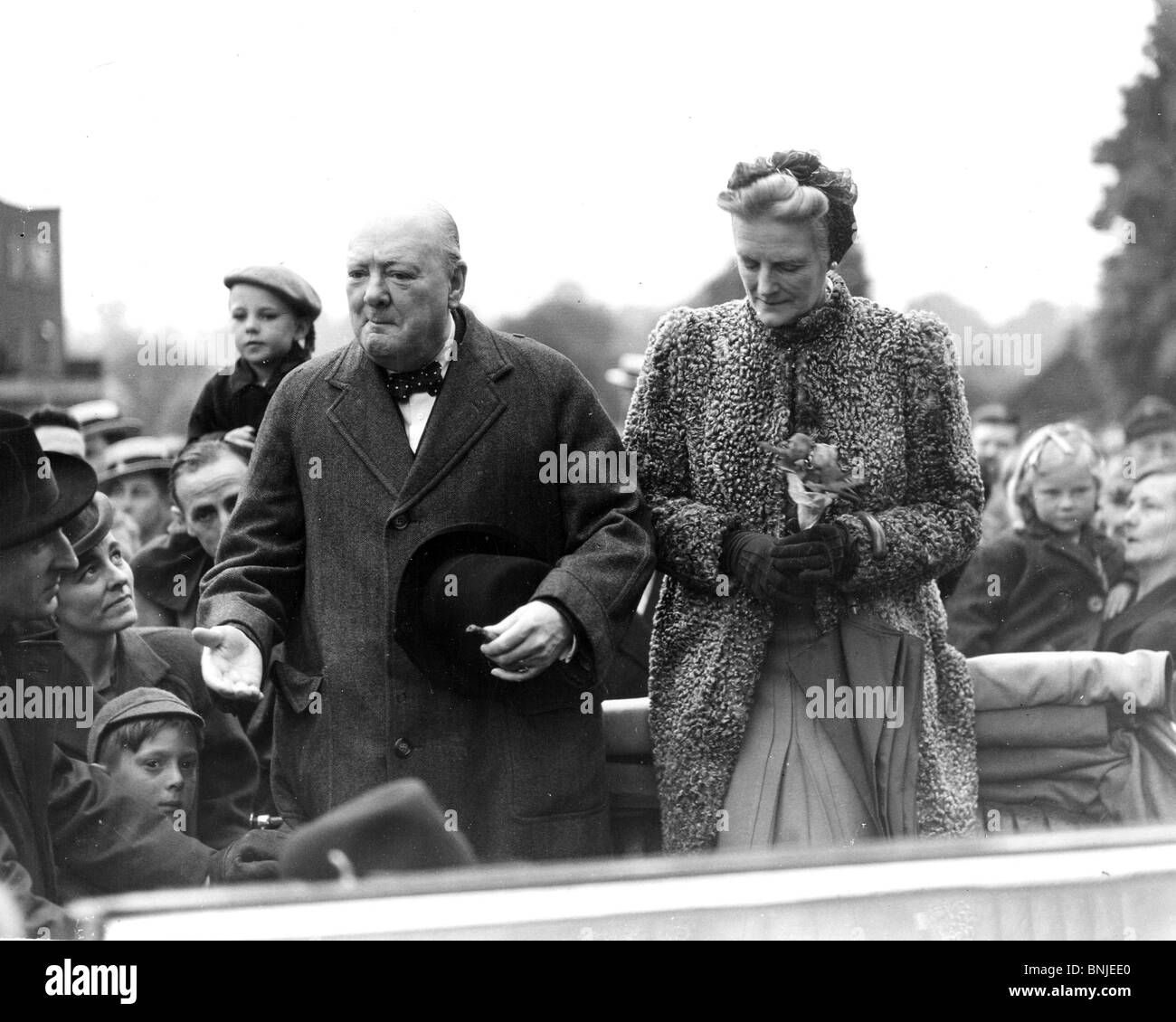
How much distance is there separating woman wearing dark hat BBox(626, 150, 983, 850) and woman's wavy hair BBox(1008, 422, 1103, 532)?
977 millimetres

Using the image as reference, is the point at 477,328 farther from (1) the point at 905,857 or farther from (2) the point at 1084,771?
(2) the point at 1084,771

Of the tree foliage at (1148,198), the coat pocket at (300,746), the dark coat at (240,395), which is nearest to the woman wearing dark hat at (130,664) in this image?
the coat pocket at (300,746)

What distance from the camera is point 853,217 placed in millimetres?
3869

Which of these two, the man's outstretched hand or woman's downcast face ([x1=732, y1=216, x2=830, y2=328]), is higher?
woman's downcast face ([x1=732, y1=216, x2=830, y2=328])

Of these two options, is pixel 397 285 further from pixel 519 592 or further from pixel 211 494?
pixel 211 494

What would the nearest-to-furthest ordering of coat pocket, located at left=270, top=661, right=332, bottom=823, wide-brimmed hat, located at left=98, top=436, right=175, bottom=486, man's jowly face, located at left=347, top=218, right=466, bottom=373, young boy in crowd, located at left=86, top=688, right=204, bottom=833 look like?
man's jowly face, located at left=347, top=218, right=466, bottom=373 → coat pocket, located at left=270, top=661, right=332, bottom=823 → young boy in crowd, located at left=86, top=688, right=204, bottom=833 → wide-brimmed hat, located at left=98, top=436, right=175, bottom=486

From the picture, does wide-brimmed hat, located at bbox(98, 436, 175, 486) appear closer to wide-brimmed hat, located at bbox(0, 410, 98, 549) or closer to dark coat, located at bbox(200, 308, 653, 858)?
wide-brimmed hat, located at bbox(0, 410, 98, 549)

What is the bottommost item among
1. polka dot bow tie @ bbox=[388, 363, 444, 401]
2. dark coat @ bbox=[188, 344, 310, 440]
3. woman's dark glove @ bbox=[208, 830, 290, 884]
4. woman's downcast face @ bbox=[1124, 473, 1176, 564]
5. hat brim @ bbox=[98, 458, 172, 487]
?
woman's dark glove @ bbox=[208, 830, 290, 884]

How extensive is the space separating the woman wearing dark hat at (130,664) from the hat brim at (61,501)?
4 cm

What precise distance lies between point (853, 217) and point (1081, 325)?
1131 millimetres

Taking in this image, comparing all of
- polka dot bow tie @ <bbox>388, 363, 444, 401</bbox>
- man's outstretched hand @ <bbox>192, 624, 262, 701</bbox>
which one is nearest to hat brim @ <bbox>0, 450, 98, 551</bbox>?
man's outstretched hand @ <bbox>192, 624, 262, 701</bbox>

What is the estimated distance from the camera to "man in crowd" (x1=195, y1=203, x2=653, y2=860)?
376cm
